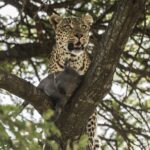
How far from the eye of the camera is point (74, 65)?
6852 mm

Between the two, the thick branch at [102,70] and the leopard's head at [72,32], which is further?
the leopard's head at [72,32]

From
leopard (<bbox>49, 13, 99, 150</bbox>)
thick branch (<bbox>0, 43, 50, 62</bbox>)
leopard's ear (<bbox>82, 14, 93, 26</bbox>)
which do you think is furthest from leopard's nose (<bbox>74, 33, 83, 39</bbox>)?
thick branch (<bbox>0, 43, 50, 62</bbox>)

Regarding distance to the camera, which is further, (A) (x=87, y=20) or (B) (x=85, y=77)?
(A) (x=87, y=20)

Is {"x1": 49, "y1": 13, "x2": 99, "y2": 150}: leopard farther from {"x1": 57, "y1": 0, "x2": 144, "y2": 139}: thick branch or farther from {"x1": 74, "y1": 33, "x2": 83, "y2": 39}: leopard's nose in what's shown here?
{"x1": 57, "y1": 0, "x2": 144, "y2": 139}: thick branch

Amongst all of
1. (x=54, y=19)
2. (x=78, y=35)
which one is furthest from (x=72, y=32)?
(x=54, y=19)

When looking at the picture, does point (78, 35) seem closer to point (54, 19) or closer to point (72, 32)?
point (72, 32)

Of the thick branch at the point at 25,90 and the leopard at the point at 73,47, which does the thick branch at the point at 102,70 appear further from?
the leopard at the point at 73,47

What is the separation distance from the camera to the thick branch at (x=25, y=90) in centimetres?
466

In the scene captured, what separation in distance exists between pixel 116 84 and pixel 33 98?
3.15 m

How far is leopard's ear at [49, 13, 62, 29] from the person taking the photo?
6949 millimetres

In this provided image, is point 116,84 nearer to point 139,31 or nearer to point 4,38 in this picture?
point 139,31

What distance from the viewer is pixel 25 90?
4.78 metres

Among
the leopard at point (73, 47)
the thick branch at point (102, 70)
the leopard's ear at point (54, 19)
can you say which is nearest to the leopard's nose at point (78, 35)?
the leopard at point (73, 47)

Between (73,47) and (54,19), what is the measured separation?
63 centimetres
